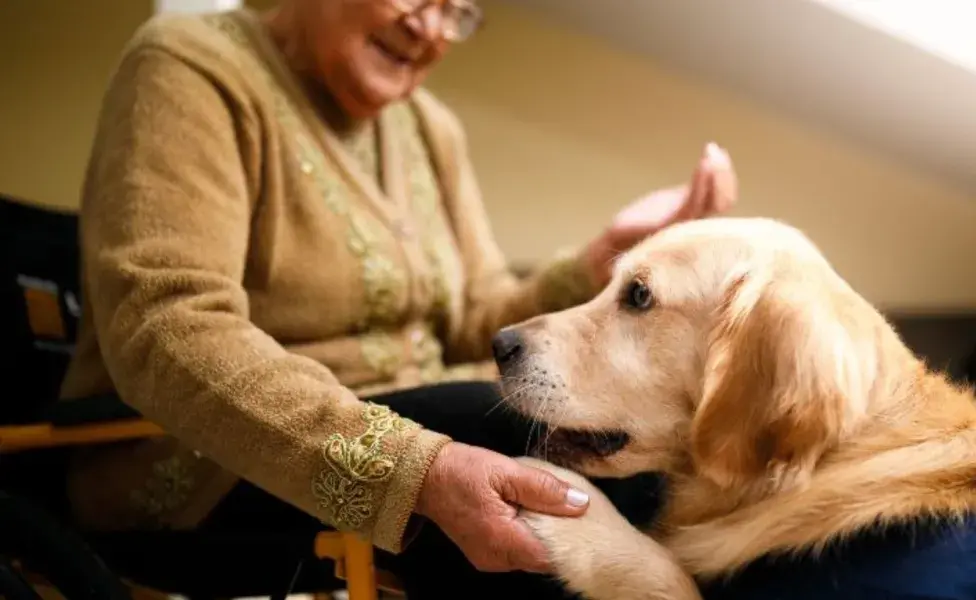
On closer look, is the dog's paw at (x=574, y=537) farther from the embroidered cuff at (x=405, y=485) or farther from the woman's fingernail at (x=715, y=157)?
the woman's fingernail at (x=715, y=157)

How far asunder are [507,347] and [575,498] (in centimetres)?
17

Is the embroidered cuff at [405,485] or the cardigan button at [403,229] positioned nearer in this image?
the embroidered cuff at [405,485]

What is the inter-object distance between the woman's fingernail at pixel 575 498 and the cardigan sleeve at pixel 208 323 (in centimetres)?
11

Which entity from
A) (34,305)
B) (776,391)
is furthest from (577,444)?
(34,305)

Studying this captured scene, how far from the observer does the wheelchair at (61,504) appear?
0.85 meters

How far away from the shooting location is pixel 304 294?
1001mm

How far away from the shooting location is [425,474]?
69 cm

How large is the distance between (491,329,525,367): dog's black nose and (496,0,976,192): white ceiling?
866 millimetres

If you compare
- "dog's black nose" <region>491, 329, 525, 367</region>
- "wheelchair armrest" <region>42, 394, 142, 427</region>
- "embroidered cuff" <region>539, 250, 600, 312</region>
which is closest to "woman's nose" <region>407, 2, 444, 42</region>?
"embroidered cuff" <region>539, 250, 600, 312</region>

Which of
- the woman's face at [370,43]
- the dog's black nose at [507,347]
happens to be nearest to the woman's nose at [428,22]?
the woman's face at [370,43]

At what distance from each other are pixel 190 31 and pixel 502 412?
547mm

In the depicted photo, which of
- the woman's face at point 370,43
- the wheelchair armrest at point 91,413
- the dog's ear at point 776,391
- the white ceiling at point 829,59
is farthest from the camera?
the white ceiling at point 829,59

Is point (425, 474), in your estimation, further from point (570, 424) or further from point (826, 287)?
point (826, 287)

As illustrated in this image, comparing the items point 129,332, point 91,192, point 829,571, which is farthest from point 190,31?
point 829,571
